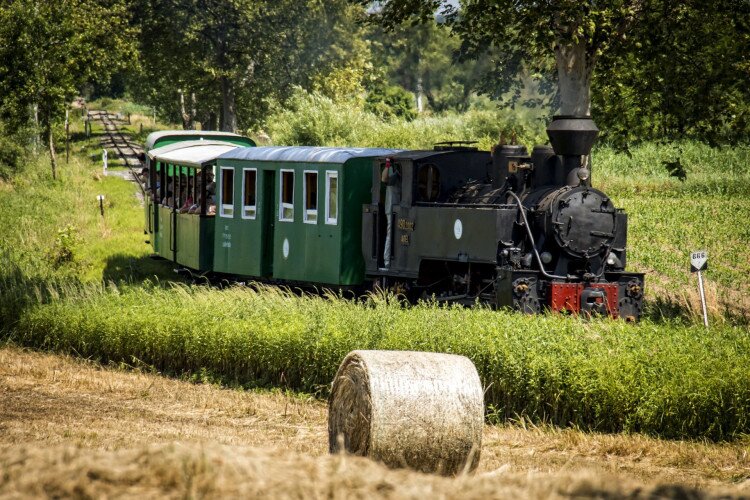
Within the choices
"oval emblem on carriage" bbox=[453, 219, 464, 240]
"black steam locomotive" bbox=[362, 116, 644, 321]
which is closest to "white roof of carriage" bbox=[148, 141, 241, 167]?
"black steam locomotive" bbox=[362, 116, 644, 321]

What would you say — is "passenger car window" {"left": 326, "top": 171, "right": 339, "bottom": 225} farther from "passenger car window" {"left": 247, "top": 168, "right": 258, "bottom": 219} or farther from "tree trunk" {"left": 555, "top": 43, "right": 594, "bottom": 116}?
"tree trunk" {"left": 555, "top": 43, "right": 594, "bottom": 116}

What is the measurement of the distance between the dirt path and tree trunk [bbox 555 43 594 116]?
29.1ft

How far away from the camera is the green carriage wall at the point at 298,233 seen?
64.3ft

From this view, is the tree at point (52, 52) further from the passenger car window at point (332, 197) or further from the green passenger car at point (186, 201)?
the passenger car window at point (332, 197)

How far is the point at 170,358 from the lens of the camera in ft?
53.7

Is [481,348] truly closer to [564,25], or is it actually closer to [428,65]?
[564,25]

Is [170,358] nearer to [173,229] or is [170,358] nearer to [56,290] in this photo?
[56,290]

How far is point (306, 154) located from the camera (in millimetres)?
20438

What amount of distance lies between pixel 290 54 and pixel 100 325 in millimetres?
32195

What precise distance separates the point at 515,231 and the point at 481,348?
A: 14.2ft

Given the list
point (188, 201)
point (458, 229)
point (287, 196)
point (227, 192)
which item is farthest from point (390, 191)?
point (188, 201)

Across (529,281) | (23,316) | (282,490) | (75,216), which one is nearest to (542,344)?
(529,281)

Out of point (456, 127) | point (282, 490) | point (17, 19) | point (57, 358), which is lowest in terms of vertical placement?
point (57, 358)

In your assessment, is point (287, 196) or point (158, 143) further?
point (158, 143)
